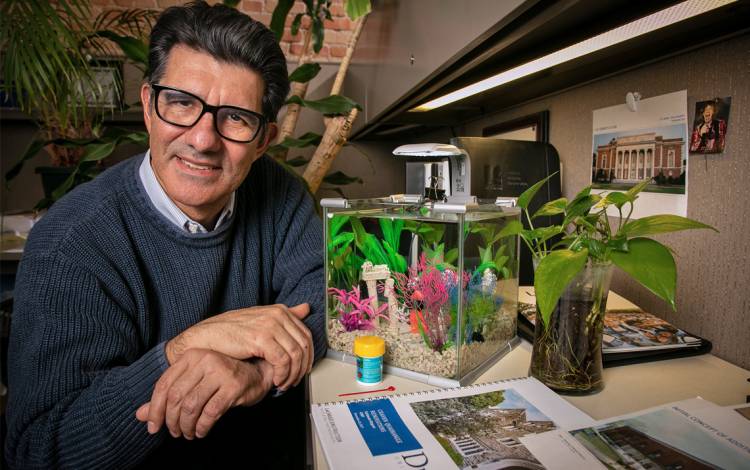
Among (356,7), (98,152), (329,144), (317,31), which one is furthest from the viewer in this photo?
(317,31)

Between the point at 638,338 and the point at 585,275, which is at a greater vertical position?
the point at 585,275

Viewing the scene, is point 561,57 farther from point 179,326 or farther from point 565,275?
point 179,326

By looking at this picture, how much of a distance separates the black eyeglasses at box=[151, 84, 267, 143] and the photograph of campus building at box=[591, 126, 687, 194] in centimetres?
84

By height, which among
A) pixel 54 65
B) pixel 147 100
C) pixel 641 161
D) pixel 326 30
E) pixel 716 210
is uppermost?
→ pixel 326 30

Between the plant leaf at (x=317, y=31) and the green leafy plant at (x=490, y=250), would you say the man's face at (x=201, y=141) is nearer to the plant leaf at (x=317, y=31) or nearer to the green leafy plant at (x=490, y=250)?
the green leafy plant at (x=490, y=250)

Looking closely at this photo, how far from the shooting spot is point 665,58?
0.92m

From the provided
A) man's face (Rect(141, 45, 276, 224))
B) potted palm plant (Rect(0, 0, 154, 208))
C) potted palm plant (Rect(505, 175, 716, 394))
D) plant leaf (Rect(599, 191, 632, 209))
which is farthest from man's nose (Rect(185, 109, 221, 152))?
potted palm plant (Rect(0, 0, 154, 208))

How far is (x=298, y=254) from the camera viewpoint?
1108 mm

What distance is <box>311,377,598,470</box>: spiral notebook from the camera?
0.50 m

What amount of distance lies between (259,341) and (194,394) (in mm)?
128

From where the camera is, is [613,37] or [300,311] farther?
[300,311]

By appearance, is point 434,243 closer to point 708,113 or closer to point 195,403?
point 195,403

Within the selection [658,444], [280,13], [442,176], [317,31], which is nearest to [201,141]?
[442,176]

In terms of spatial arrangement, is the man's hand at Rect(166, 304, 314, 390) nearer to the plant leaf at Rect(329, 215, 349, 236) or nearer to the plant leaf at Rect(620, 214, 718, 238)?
the plant leaf at Rect(329, 215, 349, 236)
